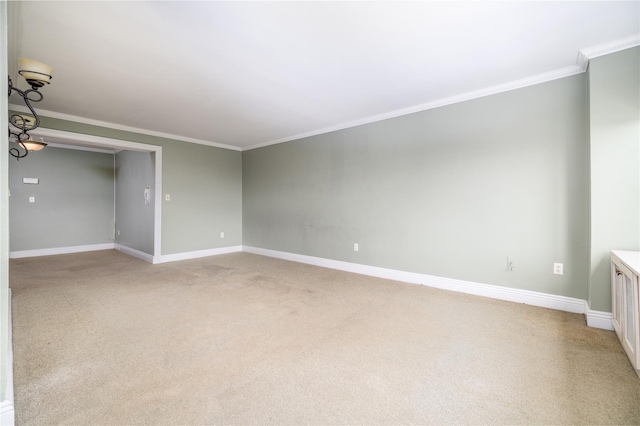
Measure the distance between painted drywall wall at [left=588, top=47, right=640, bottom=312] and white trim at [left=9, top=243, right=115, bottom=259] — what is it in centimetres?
864

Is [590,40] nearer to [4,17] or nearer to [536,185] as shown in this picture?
[536,185]

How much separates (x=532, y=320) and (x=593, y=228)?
3.22 feet

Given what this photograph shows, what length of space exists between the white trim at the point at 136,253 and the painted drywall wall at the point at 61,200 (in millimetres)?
556

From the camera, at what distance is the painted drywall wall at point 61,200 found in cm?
564

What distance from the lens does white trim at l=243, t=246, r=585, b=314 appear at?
9.30ft

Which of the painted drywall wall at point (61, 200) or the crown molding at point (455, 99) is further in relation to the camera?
the painted drywall wall at point (61, 200)

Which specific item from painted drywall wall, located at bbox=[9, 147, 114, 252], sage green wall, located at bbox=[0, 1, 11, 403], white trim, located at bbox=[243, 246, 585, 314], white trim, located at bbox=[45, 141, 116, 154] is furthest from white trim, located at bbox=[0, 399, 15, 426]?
white trim, located at bbox=[45, 141, 116, 154]

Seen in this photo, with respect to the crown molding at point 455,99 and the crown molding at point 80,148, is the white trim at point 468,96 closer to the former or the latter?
the crown molding at point 455,99

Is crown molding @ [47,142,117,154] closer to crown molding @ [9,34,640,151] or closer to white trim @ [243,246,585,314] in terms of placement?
crown molding @ [9,34,640,151]

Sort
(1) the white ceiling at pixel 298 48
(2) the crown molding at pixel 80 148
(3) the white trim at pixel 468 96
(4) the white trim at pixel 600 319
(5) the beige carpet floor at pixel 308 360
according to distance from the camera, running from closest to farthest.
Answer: (5) the beige carpet floor at pixel 308 360 → (1) the white ceiling at pixel 298 48 → (4) the white trim at pixel 600 319 → (3) the white trim at pixel 468 96 → (2) the crown molding at pixel 80 148

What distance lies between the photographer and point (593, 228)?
8.11 ft

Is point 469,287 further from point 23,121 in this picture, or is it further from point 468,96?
point 23,121

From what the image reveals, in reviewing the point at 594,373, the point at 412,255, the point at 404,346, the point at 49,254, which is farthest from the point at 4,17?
the point at 49,254

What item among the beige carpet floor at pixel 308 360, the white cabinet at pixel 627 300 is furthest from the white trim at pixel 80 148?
the white cabinet at pixel 627 300
